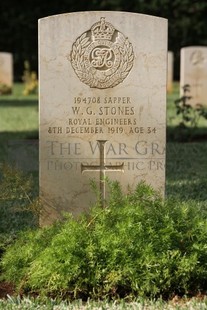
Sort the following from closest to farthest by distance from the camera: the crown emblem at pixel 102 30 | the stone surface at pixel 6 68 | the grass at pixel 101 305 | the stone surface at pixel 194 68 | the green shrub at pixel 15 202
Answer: the grass at pixel 101 305
the green shrub at pixel 15 202
the crown emblem at pixel 102 30
the stone surface at pixel 194 68
the stone surface at pixel 6 68

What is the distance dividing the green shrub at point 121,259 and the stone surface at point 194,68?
1091 centimetres

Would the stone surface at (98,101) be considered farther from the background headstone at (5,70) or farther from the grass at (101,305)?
the background headstone at (5,70)

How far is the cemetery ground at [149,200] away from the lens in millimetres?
3574

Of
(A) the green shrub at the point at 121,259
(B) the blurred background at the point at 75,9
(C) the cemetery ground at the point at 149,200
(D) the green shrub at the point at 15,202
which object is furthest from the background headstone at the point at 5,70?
(A) the green shrub at the point at 121,259

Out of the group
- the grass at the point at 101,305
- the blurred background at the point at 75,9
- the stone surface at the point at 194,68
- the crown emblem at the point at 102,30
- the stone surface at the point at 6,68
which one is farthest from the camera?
the blurred background at the point at 75,9

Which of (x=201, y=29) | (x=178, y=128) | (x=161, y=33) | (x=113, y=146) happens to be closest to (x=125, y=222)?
(x=113, y=146)

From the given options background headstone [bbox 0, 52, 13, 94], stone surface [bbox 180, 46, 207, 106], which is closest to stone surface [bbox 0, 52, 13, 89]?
background headstone [bbox 0, 52, 13, 94]

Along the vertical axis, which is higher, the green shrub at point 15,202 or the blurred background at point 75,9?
the blurred background at point 75,9

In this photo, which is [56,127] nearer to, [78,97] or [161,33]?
[78,97]

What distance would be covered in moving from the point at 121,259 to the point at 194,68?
1139cm

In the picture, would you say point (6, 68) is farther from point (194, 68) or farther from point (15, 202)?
point (15, 202)

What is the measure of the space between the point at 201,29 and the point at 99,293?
2151cm

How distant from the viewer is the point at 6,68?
62.9 feet

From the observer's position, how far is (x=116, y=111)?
4.77m
